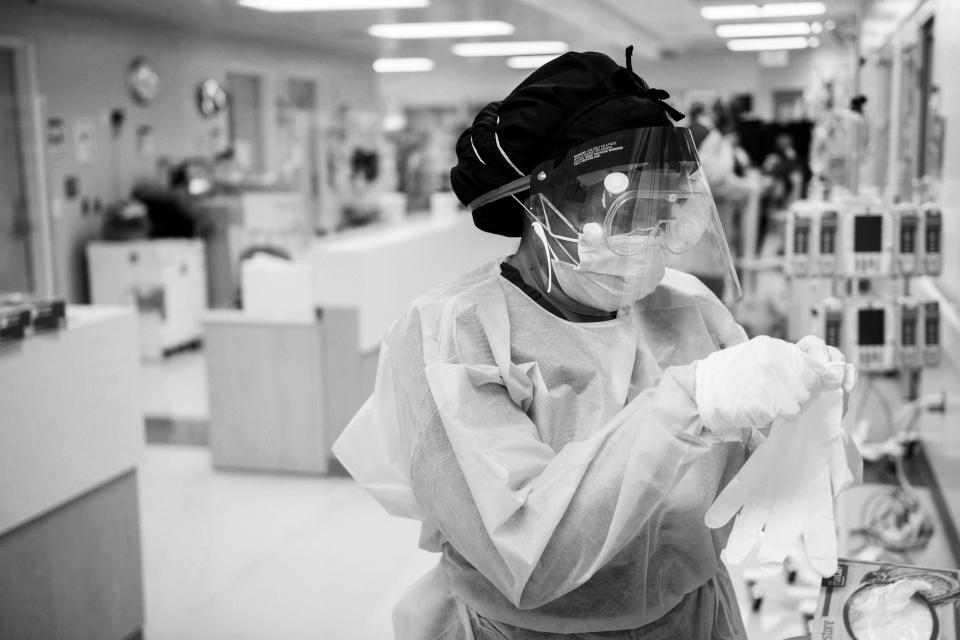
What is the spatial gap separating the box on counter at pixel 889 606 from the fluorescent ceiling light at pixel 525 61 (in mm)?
12433

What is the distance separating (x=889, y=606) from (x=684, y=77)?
15381mm

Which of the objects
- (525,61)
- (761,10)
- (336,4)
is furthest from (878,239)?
(525,61)

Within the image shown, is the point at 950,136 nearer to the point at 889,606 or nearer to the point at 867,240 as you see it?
the point at 867,240

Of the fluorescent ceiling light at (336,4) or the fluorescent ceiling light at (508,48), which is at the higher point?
the fluorescent ceiling light at (508,48)

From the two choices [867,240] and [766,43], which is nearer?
[867,240]

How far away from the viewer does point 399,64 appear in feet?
47.5

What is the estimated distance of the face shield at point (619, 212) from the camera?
1.33 m

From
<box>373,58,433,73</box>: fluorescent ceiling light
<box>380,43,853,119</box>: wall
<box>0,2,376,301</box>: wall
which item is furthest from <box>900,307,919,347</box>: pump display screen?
<box>380,43,853,119</box>: wall

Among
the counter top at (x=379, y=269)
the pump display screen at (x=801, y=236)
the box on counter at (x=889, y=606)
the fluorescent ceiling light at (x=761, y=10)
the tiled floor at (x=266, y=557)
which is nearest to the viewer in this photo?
the box on counter at (x=889, y=606)

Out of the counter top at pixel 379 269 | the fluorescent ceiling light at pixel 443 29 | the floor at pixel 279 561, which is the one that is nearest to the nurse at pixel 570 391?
the floor at pixel 279 561

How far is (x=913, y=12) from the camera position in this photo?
5.25 m

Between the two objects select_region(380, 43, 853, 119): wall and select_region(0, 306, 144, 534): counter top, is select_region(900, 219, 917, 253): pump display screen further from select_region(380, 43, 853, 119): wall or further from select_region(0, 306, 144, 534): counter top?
select_region(380, 43, 853, 119): wall

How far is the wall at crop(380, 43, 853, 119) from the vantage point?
15641 millimetres

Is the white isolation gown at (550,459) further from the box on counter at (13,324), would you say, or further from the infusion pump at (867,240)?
the infusion pump at (867,240)
